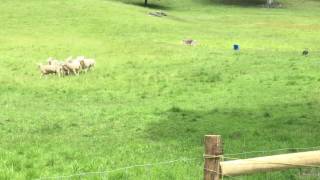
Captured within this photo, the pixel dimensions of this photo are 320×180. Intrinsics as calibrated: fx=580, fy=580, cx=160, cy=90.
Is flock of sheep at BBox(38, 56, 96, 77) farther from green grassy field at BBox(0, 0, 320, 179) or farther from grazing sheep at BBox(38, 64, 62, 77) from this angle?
green grassy field at BBox(0, 0, 320, 179)

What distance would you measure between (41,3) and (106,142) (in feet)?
194

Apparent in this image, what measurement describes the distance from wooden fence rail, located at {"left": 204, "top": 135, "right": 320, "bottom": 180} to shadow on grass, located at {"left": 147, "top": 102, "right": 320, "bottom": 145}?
896cm

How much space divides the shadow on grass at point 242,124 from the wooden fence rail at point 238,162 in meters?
8.96

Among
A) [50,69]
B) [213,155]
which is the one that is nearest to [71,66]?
[50,69]

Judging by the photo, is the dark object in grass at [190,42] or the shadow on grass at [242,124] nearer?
the shadow on grass at [242,124]

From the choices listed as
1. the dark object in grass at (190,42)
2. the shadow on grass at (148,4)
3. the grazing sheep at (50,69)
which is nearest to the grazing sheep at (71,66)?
the grazing sheep at (50,69)

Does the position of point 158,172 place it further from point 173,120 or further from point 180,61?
point 180,61

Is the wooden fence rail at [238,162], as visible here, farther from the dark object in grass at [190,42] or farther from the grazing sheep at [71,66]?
the dark object in grass at [190,42]

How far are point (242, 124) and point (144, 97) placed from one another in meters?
9.13

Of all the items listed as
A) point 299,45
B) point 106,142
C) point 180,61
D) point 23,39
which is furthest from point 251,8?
point 106,142

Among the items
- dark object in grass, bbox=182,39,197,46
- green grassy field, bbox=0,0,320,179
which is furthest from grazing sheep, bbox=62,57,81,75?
dark object in grass, bbox=182,39,197,46

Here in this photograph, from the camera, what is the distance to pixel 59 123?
2305cm

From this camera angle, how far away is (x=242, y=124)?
22.0m

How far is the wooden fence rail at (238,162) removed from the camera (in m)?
9.28
